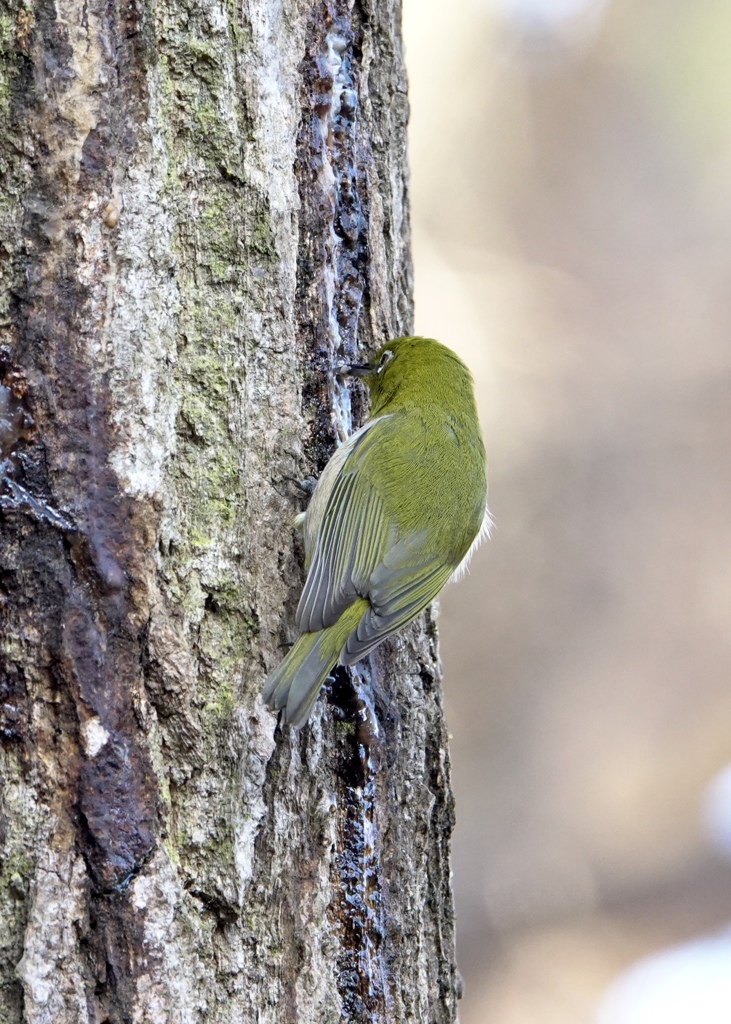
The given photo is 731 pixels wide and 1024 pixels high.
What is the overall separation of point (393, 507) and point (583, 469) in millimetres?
3166

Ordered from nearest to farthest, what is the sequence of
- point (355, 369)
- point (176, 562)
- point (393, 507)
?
point (176, 562), point (355, 369), point (393, 507)

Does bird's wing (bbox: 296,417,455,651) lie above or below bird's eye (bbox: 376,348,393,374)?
below

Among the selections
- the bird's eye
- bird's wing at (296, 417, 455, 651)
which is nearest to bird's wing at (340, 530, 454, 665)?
bird's wing at (296, 417, 455, 651)

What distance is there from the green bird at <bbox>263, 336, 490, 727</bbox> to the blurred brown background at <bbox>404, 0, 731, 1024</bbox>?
2.63 m

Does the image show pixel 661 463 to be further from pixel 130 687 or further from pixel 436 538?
pixel 130 687

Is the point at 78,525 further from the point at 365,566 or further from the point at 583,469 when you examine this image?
the point at 583,469

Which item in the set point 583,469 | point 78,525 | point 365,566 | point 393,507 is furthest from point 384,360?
point 583,469

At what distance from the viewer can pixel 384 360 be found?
2562mm

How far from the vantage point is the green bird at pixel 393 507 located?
2.20 metres

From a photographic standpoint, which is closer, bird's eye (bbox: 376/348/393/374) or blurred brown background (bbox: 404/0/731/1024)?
bird's eye (bbox: 376/348/393/374)

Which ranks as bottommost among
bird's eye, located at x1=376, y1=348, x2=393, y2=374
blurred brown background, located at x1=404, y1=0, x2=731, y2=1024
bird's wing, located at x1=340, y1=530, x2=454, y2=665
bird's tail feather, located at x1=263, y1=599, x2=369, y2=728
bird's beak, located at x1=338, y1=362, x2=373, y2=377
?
bird's tail feather, located at x1=263, y1=599, x2=369, y2=728

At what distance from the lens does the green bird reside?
2201 millimetres

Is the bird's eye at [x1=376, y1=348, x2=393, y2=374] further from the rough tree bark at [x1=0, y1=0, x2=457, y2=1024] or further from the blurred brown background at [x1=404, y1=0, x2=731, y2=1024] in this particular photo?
the blurred brown background at [x1=404, y1=0, x2=731, y2=1024]

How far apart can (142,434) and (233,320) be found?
314 mm
